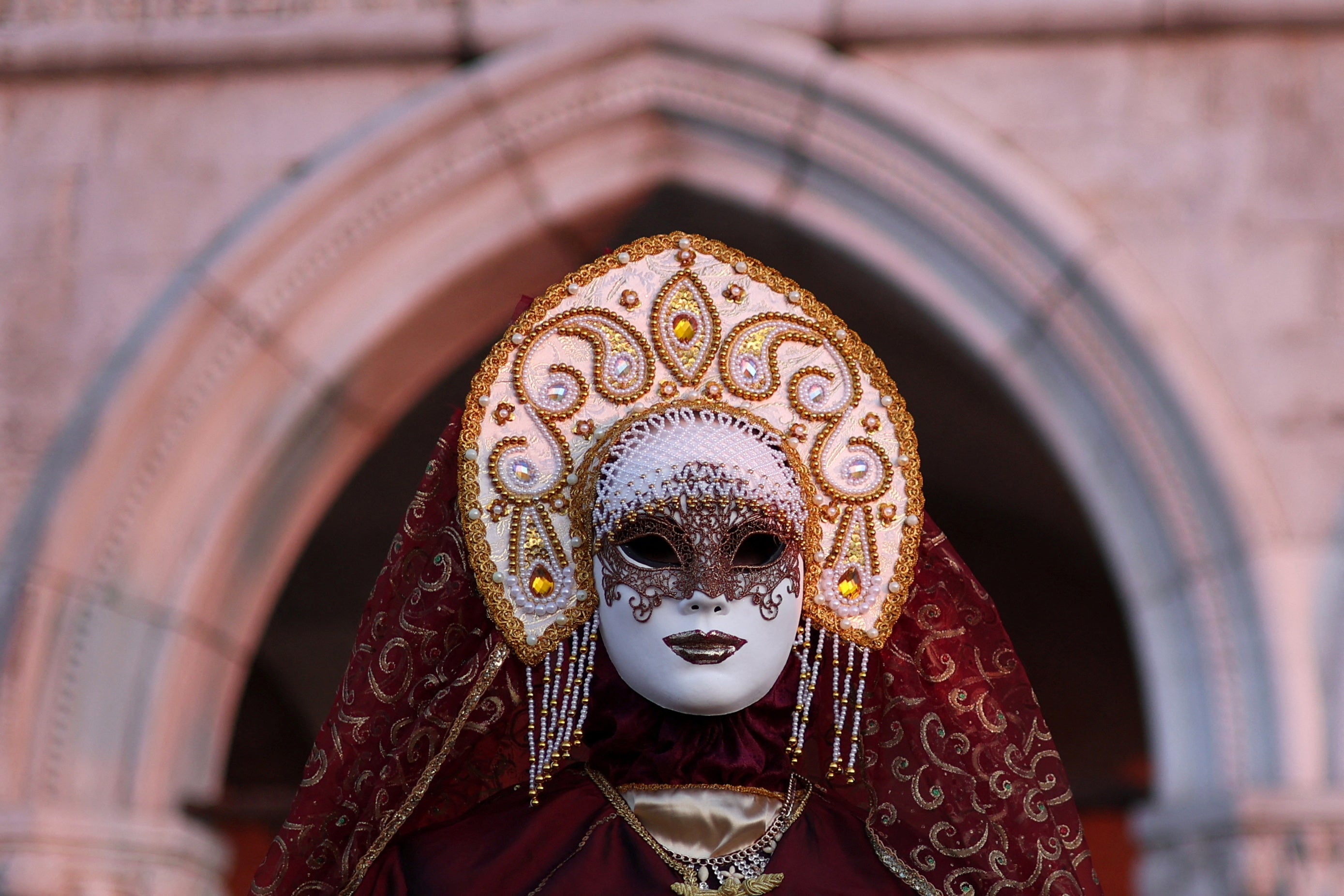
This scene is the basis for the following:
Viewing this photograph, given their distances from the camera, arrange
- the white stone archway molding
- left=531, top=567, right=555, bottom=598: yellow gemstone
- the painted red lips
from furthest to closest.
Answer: the white stone archway molding < left=531, top=567, right=555, bottom=598: yellow gemstone < the painted red lips

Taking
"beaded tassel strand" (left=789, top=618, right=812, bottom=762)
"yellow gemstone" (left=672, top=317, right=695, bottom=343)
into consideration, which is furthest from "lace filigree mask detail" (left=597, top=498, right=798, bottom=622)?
"yellow gemstone" (left=672, top=317, right=695, bottom=343)

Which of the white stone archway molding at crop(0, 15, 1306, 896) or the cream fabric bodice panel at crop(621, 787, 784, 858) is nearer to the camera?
the cream fabric bodice panel at crop(621, 787, 784, 858)

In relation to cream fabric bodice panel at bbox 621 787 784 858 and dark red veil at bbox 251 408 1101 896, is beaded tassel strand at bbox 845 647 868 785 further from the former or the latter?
cream fabric bodice panel at bbox 621 787 784 858

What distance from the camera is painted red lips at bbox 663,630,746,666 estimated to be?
169 cm

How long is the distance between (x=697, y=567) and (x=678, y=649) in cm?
8

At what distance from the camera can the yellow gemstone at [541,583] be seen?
1.80 metres

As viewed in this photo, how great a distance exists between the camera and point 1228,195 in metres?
3.08

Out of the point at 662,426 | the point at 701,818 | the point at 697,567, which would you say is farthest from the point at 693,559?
the point at 701,818

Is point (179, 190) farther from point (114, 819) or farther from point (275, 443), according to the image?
point (114, 819)

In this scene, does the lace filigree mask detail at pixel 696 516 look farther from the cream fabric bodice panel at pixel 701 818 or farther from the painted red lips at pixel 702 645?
the cream fabric bodice panel at pixel 701 818

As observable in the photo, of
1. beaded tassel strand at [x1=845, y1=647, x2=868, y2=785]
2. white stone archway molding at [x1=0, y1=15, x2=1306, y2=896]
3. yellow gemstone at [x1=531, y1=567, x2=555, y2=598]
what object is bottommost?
beaded tassel strand at [x1=845, y1=647, x2=868, y2=785]

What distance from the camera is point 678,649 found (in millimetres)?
1697

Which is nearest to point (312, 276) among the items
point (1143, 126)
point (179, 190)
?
point (179, 190)

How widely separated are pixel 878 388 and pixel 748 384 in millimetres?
160
